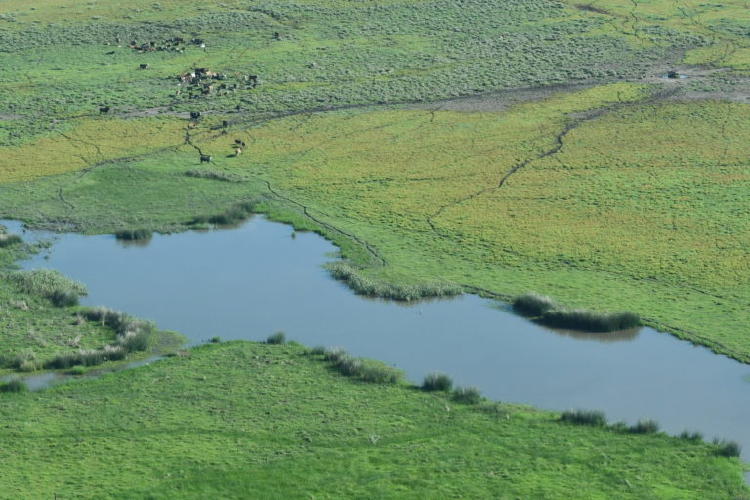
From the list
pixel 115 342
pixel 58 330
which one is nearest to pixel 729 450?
pixel 115 342

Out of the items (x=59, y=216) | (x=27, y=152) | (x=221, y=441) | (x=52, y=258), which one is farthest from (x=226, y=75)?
(x=221, y=441)

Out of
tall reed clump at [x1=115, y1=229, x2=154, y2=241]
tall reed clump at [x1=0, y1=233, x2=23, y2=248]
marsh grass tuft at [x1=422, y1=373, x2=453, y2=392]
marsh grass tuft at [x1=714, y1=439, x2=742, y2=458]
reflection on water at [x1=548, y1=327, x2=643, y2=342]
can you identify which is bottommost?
tall reed clump at [x1=0, y1=233, x2=23, y2=248]

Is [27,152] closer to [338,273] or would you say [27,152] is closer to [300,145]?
[300,145]

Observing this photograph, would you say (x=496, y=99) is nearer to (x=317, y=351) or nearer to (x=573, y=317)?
(x=573, y=317)

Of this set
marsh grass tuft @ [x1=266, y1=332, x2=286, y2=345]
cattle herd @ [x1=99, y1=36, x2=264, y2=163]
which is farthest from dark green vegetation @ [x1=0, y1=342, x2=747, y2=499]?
cattle herd @ [x1=99, y1=36, x2=264, y2=163]

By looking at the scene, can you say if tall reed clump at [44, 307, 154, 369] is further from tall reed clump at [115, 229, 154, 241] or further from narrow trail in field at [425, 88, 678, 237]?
narrow trail in field at [425, 88, 678, 237]

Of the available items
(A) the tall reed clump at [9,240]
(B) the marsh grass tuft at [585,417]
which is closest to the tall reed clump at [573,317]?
(B) the marsh grass tuft at [585,417]
